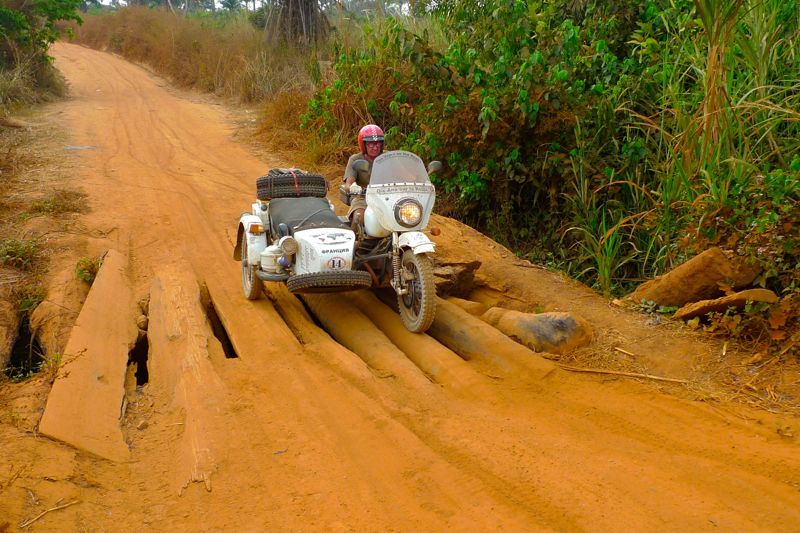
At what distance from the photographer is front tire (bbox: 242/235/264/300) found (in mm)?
5801

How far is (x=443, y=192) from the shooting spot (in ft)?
29.1

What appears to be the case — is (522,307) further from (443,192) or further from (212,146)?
(212,146)

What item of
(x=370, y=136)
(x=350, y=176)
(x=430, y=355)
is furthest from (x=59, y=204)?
(x=430, y=355)

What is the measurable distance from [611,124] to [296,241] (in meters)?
3.68

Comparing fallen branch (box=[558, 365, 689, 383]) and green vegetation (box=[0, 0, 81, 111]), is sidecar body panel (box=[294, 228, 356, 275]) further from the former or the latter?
green vegetation (box=[0, 0, 81, 111])

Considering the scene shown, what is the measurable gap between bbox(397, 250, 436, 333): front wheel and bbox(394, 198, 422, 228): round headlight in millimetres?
224

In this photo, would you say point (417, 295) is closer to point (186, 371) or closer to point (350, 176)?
point (350, 176)

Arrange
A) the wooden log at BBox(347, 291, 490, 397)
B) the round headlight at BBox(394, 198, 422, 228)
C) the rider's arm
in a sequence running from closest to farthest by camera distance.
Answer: the wooden log at BBox(347, 291, 490, 397)
the round headlight at BBox(394, 198, 422, 228)
the rider's arm

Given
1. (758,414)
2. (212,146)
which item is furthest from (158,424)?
(212,146)

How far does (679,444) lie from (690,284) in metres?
1.67

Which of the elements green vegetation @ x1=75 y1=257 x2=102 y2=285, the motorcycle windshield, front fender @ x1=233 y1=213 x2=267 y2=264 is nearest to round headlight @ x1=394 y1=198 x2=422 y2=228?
the motorcycle windshield

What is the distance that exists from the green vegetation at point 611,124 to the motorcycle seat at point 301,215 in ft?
6.72

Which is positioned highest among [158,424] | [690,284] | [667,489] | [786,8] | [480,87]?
[786,8]

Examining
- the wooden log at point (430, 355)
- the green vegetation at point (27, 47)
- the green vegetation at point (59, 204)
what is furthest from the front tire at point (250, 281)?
the green vegetation at point (27, 47)
